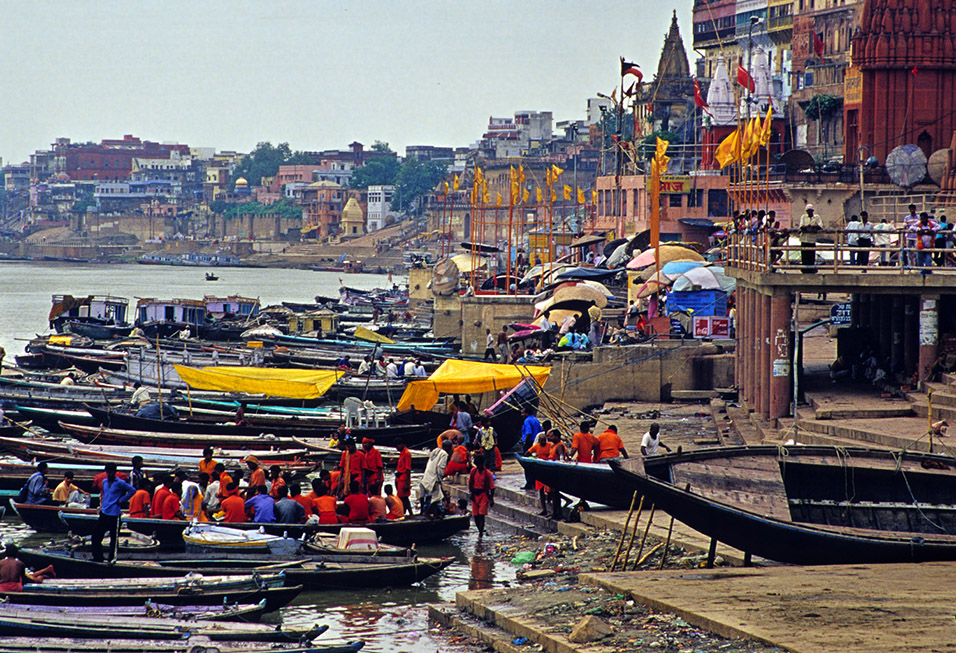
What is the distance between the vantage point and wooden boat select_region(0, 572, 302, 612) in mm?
11703

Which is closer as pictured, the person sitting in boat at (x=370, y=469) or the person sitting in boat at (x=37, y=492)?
the person sitting in boat at (x=370, y=469)

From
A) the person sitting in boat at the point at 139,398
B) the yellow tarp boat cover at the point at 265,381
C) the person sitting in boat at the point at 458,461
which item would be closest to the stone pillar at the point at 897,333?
the person sitting in boat at the point at 458,461

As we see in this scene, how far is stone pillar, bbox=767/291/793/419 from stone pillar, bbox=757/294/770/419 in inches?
14.1

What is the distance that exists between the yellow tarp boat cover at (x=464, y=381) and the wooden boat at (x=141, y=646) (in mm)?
10223

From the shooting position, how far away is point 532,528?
15625 millimetres

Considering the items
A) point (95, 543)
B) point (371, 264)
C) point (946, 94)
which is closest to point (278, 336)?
point (946, 94)

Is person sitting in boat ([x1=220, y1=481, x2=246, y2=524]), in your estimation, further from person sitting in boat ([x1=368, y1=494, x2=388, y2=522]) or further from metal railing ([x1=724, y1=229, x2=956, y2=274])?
metal railing ([x1=724, y1=229, x2=956, y2=274])

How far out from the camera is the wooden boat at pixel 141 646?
10273 mm

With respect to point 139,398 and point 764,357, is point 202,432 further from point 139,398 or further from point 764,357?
point 764,357

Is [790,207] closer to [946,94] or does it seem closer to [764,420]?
[946,94]

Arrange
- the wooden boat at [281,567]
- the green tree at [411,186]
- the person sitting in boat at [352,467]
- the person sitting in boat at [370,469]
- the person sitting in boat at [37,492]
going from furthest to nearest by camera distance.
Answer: the green tree at [411,186]
the person sitting in boat at [37,492]
the person sitting in boat at [370,469]
the person sitting in boat at [352,467]
the wooden boat at [281,567]

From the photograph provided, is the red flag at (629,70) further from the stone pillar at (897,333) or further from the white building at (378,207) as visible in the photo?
the white building at (378,207)

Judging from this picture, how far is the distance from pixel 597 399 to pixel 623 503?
9237 millimetres

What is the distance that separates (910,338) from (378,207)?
445 feet
